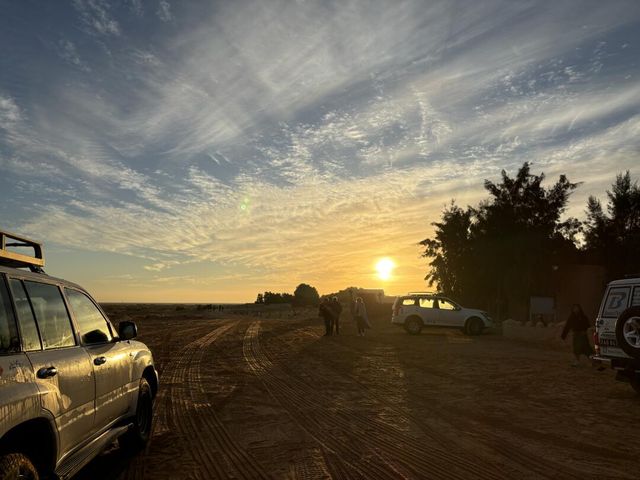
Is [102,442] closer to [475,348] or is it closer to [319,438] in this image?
[319,438]

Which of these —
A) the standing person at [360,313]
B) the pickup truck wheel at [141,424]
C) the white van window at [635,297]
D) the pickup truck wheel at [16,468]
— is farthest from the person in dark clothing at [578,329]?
the pickup truck wheel at [16,468]

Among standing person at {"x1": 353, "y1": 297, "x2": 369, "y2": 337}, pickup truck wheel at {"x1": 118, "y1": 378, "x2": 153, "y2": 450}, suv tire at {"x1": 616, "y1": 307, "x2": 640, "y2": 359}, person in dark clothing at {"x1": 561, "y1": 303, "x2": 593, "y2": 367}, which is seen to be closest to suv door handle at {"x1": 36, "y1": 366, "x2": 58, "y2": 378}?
pickup truck wheel at {"x1": 118, "y1": 378, "x2": 153, "y2": 450}

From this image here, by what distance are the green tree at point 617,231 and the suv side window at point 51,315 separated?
34026mm

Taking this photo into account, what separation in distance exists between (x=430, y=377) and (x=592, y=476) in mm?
7578

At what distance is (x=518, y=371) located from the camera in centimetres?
1420

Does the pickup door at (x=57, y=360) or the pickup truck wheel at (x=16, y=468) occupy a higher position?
the pickup door at (x=57, y=360)

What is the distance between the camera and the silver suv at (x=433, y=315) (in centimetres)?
2680

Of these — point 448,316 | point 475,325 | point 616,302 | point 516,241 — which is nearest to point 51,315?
point 616,302

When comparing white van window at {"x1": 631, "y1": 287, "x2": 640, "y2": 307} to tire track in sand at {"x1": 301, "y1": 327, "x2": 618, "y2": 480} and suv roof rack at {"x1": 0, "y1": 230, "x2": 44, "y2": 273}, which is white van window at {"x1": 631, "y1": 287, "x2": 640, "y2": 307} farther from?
suv roof rack at {"x1": 0, "y1": 230, "x2": 44, "y2": 273}

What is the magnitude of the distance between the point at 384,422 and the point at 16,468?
5827 mm

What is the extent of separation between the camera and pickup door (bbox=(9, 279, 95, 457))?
3864mm

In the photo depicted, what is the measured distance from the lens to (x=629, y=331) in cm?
960

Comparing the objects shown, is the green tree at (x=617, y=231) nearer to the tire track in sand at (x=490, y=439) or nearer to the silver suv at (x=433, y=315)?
the silver suv at (x=433, y=315)

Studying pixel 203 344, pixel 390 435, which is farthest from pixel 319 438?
pixel 203 344
